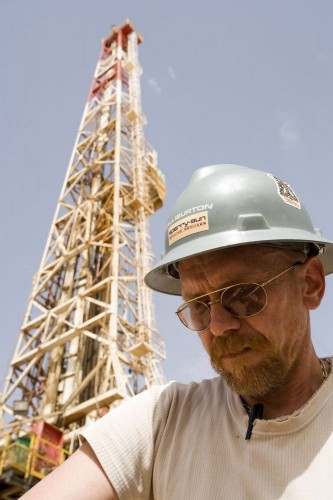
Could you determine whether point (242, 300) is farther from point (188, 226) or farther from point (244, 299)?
point (188, 226)

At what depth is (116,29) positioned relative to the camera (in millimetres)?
24031

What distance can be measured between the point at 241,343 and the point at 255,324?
0.07 m

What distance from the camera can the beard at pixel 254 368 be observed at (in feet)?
4.81

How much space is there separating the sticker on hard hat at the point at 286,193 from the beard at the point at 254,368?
0.54 metres

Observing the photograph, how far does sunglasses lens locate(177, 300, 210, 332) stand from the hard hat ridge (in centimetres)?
17

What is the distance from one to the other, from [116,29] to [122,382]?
19.9 metres

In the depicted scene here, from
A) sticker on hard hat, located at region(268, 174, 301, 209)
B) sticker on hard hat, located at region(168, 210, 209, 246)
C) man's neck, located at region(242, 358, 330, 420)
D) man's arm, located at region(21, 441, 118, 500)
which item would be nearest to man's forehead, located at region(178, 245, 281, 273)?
sticker on hard hat, located at region(168, 210, 209, 246)

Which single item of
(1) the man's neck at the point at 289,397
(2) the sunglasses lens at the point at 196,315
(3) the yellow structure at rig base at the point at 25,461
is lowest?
(3) the yellow structure at rig base at the point at 25,461

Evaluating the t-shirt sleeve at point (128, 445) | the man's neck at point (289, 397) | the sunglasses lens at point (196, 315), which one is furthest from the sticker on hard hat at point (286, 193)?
the t-shirt sleeve at point (128, 445)

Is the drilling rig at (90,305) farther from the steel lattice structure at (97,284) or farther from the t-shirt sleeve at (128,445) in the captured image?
the t-shirt sleeve at (128,445)

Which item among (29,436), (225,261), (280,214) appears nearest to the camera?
(225,261)

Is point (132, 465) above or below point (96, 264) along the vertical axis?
below

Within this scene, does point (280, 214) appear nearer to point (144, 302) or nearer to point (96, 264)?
point (144, 302)

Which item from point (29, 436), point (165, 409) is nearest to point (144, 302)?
point (29, 436)
